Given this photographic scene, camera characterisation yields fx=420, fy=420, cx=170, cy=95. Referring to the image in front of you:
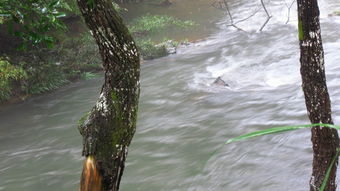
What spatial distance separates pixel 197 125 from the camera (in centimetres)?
867

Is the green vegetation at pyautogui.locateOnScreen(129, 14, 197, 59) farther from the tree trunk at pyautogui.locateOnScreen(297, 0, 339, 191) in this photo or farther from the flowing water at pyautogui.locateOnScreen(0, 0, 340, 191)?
the tree trunk at pyautogui.locateOnScreen(297, 0, 339, 191)

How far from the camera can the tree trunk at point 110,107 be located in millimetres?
2480

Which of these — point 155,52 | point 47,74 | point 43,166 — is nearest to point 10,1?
point 43,166

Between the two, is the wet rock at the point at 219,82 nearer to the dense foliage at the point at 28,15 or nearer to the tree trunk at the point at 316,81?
the tree trunk at the point at 316,81

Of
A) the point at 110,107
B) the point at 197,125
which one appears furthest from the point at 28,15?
the point at 197,125

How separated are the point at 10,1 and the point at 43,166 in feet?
20.3

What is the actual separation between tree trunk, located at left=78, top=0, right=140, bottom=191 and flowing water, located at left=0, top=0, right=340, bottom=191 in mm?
3542

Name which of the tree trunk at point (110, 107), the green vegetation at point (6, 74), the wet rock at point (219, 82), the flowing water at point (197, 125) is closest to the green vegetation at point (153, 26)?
the flowing water at point (197, 125)

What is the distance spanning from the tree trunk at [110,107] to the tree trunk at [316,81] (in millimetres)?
1233

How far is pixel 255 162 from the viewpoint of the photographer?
22.2ft

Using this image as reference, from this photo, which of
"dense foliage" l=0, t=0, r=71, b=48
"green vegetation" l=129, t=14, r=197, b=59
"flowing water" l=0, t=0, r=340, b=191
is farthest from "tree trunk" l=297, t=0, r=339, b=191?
"green vegetation" l=129, t=14, r=197, b=59

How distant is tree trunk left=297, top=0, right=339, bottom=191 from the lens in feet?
9.62

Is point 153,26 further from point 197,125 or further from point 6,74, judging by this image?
point 197,125

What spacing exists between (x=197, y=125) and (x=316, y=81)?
18.7ft
